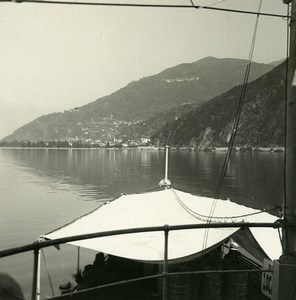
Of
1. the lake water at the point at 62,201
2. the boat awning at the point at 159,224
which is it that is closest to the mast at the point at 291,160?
the boat awning at the point at 159,224

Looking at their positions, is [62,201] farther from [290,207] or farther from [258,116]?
[258,116]

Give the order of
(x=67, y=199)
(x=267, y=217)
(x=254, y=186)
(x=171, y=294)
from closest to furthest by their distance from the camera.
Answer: (x=171, y=294) < (x=267, y=217) < (x=67, y=199) < (x=254, y=186)

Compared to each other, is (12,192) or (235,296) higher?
(235,296)

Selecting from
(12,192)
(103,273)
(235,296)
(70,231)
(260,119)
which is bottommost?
(12,192)

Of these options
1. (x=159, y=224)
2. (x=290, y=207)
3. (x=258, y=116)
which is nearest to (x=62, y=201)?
(x=159, y=224)

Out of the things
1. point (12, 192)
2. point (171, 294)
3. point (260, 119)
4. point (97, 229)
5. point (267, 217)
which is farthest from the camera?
point (260, 119)

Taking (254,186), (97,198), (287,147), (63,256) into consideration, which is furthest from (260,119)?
(287,147)

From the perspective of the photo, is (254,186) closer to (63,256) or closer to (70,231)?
(63,256)

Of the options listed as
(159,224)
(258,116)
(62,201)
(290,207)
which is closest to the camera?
(290,207)
